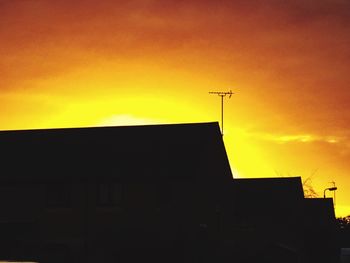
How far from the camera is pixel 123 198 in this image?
36438 mm

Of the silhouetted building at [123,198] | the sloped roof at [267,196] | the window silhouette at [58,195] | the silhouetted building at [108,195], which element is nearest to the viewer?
the silhouetted building at [123,198]

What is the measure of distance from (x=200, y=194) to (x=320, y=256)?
17383 millimetres

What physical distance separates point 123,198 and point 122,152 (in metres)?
4.57

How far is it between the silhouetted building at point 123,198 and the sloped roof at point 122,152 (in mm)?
68

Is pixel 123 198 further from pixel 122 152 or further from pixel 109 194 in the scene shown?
pixel 122 152

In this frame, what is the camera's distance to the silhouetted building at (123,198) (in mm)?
32625

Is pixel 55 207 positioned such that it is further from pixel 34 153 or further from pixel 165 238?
pixel 165 238

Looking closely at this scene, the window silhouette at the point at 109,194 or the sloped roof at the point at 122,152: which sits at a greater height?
the sloped roof at the point at 122,152

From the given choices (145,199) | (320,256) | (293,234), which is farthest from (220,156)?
(320,256)

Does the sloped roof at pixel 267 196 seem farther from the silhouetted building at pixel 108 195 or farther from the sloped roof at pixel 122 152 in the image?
the silhouetted building at pixel 108 195

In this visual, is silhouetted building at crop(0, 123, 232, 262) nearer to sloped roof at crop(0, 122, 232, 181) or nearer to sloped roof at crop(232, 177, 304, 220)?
sloped roof at crop(0, 122, 232, 181)

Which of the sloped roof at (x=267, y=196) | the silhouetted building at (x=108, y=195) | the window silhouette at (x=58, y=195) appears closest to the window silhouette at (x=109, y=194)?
the silhouetted building at (x=108, y=195)

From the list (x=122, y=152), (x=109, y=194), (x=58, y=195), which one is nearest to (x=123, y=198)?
(x=109, y=194)

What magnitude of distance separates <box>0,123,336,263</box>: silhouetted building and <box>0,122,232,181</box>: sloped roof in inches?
2.7
